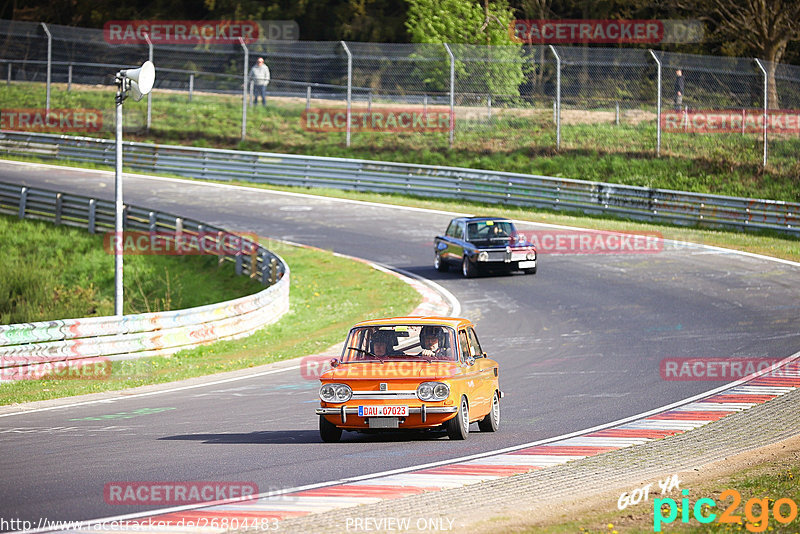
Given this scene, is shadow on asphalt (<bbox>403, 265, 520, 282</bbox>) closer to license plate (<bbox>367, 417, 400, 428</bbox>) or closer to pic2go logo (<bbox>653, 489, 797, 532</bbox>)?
license plate (<bbox>367, 417, 400, 428</bbox>)

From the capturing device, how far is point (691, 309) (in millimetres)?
20562

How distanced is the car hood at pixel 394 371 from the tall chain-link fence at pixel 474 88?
82.5 ft

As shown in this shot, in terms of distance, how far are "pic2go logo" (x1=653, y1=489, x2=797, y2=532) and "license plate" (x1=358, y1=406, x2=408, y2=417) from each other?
10.2 feet

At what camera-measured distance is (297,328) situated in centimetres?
2077

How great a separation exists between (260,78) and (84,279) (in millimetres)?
14809

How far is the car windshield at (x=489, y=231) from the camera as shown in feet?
81.9

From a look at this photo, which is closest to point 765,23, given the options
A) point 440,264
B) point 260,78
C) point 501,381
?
point 260,78

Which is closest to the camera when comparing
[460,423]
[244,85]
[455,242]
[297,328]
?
[460,423]

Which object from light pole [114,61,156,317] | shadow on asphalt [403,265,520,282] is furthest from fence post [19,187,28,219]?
light pole [114,61,156,317]

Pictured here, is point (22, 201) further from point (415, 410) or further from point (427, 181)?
point (415, 410)

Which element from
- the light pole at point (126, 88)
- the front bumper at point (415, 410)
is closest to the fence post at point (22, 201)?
the light pole at point (126, 88)

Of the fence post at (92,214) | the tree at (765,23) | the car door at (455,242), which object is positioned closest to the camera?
the car door at (455,242)

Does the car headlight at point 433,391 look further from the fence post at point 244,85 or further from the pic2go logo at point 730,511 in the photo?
the fence post at point 244,85

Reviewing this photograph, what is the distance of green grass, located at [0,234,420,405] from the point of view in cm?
1538
